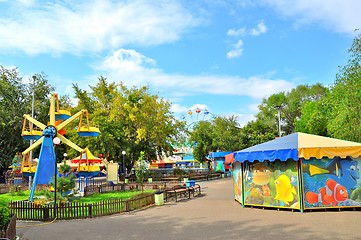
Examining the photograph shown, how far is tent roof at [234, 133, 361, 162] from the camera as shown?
1341 cm

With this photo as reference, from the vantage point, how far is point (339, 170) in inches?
544

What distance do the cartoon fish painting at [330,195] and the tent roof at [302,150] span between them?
4.34 ft

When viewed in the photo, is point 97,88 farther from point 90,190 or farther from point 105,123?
point 90,190

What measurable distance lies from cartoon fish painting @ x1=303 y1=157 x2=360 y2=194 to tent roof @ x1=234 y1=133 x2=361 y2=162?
0.47m

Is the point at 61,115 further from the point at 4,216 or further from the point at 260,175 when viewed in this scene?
the point at 260,175

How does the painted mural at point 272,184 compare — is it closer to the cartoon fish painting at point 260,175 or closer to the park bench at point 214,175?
the cartoon fish painting at point 260,175

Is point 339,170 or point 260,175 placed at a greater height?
point 339,170

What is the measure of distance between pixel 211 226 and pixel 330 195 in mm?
5798

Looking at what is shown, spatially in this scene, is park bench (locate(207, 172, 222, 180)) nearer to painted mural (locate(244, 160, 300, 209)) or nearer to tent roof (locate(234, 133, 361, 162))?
painted mural (locate(244, 160, 300, 209))

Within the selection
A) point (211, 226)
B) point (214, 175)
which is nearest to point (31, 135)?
point (211, 226)

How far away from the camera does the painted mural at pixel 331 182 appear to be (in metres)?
13.7

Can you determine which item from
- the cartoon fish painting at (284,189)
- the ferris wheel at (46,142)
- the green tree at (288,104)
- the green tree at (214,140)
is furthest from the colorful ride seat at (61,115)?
the green tree at (288,104)

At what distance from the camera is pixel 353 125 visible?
2086 cm

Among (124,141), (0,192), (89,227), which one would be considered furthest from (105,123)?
(89,227)
